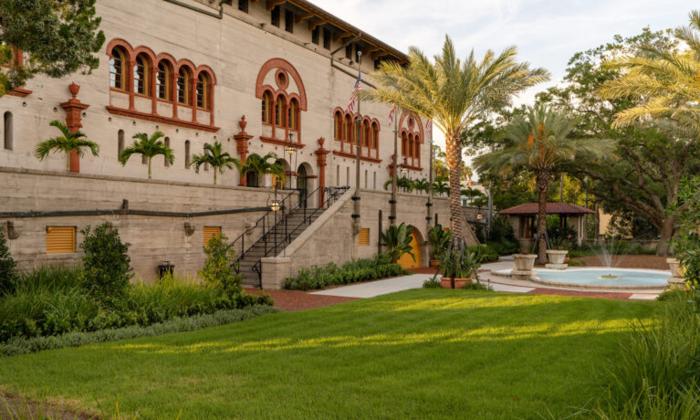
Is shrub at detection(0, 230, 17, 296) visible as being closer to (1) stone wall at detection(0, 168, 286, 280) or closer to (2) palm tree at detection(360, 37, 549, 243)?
(1) stone wall at detection(0, 168, 286, 280)

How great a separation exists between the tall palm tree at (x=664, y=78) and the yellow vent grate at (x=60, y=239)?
56.5ft

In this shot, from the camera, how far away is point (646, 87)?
61.9 feet

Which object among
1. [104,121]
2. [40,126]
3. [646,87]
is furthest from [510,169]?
[40,126]

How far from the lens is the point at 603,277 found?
2602cm

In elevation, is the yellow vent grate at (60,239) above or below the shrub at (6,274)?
above

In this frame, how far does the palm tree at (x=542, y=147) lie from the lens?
103 ft

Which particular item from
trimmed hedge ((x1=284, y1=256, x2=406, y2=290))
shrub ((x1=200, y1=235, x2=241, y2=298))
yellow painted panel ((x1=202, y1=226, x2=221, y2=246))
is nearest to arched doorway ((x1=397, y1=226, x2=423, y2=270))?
trimmed hedge ((x1=284, y1=256, x2=406, y2=290))

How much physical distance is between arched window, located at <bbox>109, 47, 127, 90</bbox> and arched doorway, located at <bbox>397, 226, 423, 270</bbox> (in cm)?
1548

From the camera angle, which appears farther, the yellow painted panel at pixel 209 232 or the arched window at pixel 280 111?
the arched window at pixel 280 111

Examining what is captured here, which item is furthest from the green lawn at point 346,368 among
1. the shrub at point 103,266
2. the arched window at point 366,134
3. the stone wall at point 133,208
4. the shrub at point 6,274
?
the arched window at point 366,134

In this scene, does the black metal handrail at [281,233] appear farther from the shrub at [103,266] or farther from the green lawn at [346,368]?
the green lawn at [346,368]

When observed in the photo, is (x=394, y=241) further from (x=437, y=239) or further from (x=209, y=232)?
(x=209, y=232)

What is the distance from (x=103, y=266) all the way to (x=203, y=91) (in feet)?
51.6

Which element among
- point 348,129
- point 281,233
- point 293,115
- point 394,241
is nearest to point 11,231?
point 281,233
